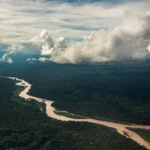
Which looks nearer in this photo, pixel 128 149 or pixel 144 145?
pixel 128 149

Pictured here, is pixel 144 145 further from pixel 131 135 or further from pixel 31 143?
pixel 31 143

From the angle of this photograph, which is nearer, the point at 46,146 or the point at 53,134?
the point at 46,146

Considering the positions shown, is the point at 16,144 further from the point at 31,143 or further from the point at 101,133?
the point at 101,133

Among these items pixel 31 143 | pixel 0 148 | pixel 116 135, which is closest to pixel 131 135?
pixel 116 135

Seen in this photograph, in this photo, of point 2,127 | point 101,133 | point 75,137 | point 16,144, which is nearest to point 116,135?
point 101,133

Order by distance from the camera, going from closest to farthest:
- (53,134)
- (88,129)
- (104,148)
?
(104,148) → (53,134) → (88,129)

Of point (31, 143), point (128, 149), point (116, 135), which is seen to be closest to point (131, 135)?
point (116, 135)

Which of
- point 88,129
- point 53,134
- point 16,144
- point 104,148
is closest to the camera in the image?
point 104,148

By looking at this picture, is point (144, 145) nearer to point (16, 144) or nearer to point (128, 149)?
point (128, 149)
